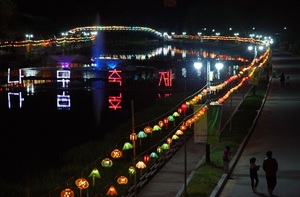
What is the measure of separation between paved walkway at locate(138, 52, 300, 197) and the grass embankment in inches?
12.4

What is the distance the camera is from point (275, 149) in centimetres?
2286

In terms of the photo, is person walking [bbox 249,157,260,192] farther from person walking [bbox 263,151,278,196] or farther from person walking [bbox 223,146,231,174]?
person walking [bbox 223,146,231,174]

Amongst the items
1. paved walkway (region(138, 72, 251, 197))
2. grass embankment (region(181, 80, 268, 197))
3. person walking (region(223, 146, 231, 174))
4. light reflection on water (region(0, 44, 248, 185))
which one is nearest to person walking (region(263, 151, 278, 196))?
grass embankment (region(181, 80, 268, 197))

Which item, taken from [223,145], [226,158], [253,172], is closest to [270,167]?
[253,172]

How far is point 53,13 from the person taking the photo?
127250 millimetres

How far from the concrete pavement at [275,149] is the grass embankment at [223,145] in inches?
14.5

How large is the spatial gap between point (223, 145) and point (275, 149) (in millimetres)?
2217

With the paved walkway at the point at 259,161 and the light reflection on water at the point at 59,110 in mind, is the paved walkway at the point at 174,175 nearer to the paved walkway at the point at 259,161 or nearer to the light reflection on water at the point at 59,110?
the paved walkway at the point at 259,161

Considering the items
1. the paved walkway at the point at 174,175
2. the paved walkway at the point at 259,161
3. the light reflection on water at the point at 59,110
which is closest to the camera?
the paved walkway at the point at 259,161

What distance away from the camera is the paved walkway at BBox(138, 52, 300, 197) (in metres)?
17.0

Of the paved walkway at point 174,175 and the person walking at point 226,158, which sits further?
the person walking at point 226,158

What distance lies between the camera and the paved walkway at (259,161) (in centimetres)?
1703

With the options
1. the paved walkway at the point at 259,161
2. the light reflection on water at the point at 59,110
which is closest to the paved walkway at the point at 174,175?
the paved walkway at the point at 259,161

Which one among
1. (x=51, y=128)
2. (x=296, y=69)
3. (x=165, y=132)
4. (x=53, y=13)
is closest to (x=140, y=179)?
(x=165, y=132)
